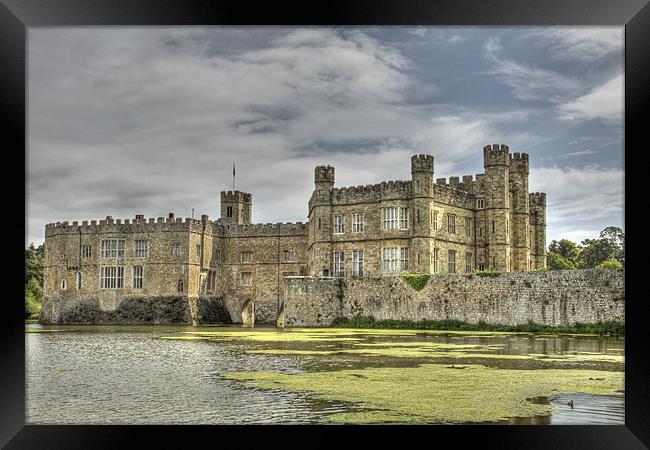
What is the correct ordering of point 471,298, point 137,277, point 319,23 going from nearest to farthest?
point 319,23
point 471,298
point 137,277

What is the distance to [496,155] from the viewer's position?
3831 cm

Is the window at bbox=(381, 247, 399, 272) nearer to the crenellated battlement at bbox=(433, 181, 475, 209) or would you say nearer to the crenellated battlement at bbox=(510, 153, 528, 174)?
the crenellated battlement at bbox=(433, 181, 475, 209)

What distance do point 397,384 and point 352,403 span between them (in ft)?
6.60

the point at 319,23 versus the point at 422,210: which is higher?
the point at 319,23

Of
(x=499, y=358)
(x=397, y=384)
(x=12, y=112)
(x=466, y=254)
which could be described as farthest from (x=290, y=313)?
(x=12, y=112)

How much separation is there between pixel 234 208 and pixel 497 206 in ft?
70.3

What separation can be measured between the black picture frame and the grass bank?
60.8 ft

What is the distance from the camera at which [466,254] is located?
39531 mm

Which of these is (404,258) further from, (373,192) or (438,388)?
(438,388)

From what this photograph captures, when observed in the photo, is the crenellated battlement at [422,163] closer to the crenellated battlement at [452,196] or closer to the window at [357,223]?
the crenellated battlement at [452,196]

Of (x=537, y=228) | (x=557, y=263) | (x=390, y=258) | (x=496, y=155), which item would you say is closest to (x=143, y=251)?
(x=390, y=258)

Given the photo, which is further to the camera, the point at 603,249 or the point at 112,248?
the point at 603,249

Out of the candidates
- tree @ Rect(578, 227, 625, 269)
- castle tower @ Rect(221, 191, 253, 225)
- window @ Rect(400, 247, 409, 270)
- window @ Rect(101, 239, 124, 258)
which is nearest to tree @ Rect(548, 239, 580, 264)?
tree @ Rect(578, 227, 625, 269)

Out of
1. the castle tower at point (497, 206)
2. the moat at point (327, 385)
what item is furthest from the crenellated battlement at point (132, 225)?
the moat at point (327, 385)
